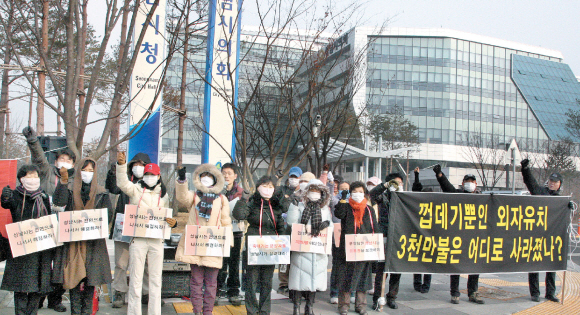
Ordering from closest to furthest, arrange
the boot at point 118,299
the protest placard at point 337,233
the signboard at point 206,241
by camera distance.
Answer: the signboard at point 206,241 < the boot at point 118,299 < the protest placard at point 337,233

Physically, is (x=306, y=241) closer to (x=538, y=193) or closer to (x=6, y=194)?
(x=6, y=194)

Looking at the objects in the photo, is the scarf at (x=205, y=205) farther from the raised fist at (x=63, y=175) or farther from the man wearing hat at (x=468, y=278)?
the man wearing hat at (x=468, y=278)

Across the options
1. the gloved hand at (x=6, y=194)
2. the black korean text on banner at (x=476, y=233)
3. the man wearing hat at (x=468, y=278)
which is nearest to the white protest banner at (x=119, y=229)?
the gloved hand at (x=6, y=194)

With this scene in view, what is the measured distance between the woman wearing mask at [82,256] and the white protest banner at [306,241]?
86.4 inches

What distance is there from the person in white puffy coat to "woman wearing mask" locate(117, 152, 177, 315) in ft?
Answer: 5.21

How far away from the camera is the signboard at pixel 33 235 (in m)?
4.87

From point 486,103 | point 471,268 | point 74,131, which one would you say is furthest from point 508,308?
point 486,103

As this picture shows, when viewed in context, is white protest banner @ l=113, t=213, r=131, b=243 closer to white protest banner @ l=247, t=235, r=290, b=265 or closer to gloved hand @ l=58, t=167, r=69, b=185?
gloved hand @ l=58, t=167, r=69, b=185

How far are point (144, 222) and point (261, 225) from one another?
1.38 meters

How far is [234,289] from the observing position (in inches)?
262

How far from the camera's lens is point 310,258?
6.01 meters

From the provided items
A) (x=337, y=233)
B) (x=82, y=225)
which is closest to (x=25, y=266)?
(x=82, y=225)

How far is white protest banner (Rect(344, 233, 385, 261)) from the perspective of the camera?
614cm

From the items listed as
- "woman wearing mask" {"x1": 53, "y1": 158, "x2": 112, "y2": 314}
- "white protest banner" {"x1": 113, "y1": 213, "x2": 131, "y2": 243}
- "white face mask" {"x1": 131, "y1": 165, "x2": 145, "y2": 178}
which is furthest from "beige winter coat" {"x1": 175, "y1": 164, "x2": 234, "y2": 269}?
"woman wearing mask" {"x1": 53, "y1": 158, "x2": 112, "y2": 314}
